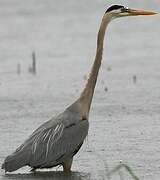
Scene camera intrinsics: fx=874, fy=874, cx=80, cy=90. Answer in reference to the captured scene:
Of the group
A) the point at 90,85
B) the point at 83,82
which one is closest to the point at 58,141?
the point at 90,85

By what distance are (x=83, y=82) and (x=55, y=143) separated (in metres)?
5.13

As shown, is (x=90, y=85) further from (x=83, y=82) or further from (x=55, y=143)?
(x=83, y=82)

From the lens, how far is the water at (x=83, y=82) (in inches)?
341

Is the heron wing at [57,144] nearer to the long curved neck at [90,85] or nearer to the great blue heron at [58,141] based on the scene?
the great blue heron at [58,141]

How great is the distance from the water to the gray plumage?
0.51 ft

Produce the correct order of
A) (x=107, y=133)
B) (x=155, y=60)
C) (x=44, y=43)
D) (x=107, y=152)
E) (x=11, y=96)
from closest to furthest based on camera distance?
(x=107, y=152), (x=107, y=133), (x=11, y=96), (x=155, y=60), (x=44, y=43)

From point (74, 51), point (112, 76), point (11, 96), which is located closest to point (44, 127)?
point (11, 96)

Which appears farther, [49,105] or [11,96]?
[11,96]

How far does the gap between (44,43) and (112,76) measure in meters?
4.18

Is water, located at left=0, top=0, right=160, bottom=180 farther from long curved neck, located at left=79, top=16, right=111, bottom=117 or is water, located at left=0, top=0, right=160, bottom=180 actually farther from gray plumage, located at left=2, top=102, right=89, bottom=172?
long curved neck, located at left=79, top=16, right=111, bottom=117

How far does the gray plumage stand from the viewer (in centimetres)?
802

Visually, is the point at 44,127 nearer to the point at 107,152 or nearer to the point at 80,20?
the point at 107,152

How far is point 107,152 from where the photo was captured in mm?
8734

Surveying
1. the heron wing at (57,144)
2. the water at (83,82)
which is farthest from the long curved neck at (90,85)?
the water at (83,82)
